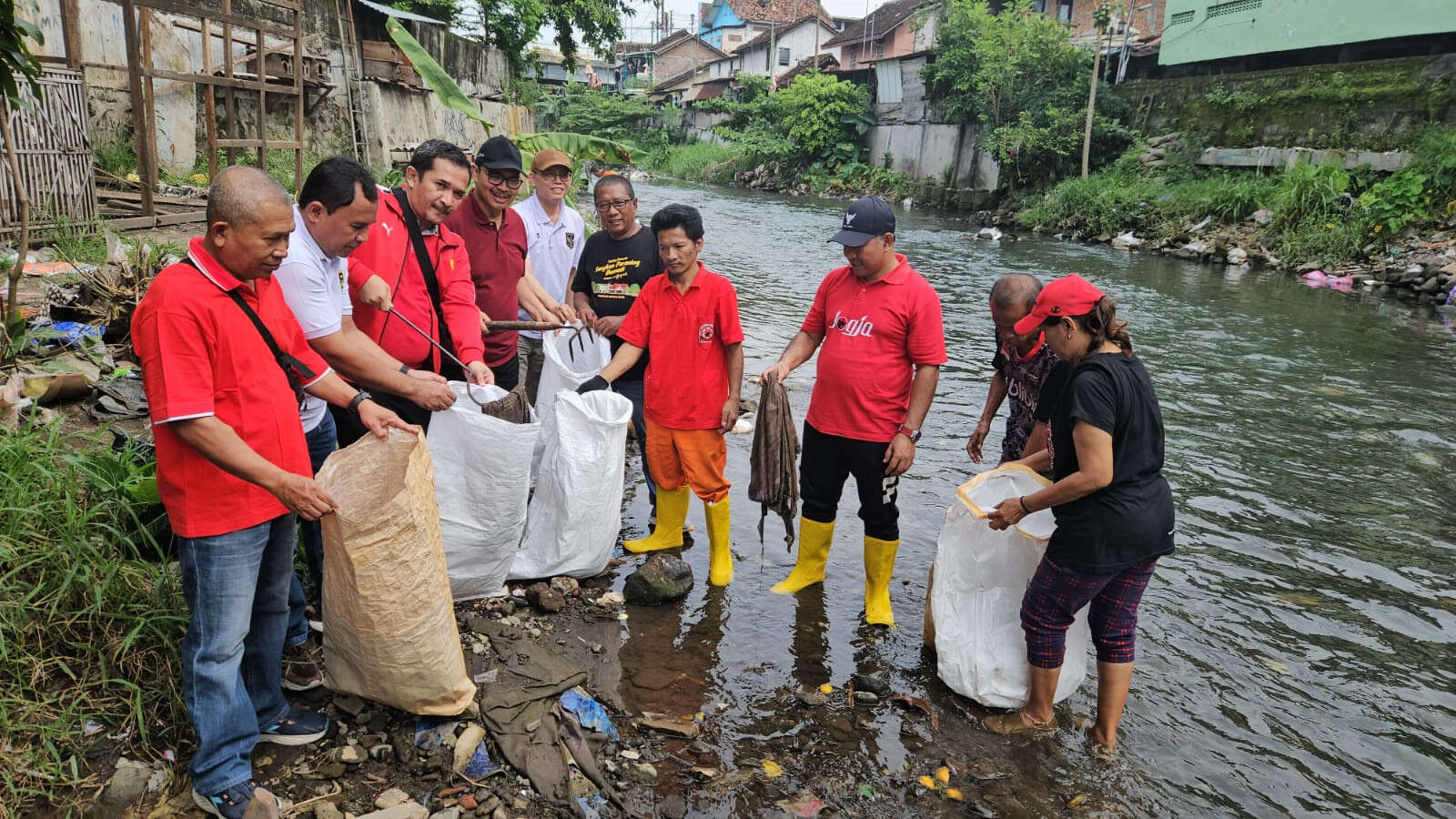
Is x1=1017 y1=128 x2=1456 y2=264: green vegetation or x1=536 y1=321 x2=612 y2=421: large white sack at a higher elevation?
x1=1017 y1=128 x2=1456 y2=264: green vegetation

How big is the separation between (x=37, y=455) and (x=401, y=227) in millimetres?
1529

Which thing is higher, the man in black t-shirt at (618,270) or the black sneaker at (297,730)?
the man in black t-shirt at (618,270)

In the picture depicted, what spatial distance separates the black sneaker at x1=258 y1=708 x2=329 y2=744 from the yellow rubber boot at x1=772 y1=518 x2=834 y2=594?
2.13m

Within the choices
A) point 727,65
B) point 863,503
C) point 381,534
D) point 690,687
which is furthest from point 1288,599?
point 727,65

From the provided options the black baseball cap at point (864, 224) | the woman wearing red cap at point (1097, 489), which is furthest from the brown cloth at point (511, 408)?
the woman wearing red cap at point (1097, 489)

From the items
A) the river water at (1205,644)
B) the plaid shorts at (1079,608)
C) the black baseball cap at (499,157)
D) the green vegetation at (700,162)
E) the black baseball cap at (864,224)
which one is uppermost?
the green vegetation at (700,162)

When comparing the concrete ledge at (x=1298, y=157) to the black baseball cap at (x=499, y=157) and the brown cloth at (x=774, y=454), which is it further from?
the black baseball cap at (x=499, y=157)

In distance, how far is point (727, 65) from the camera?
50.2 meters

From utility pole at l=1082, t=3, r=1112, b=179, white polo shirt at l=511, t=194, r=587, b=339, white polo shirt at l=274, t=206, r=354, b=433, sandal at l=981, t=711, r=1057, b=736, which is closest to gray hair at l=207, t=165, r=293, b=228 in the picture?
white polo shirt at l=274, t=206, r=354, b=433

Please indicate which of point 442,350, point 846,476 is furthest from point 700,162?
point 442,350

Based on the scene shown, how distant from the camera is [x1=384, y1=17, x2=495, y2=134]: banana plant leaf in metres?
8.05

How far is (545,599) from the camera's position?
3719 mm

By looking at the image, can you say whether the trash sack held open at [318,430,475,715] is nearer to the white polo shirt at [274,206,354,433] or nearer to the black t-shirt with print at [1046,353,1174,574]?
the white polo shirt at [274,206,354,433]

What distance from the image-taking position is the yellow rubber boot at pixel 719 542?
164 inches
